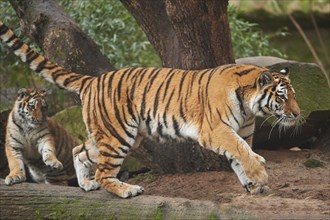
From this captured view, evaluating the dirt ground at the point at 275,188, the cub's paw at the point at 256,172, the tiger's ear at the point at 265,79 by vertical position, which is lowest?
the dirt ground at the point at 275,188

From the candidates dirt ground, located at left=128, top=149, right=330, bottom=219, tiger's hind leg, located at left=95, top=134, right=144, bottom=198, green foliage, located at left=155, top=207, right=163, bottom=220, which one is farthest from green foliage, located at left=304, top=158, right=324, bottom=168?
green foliage, located at left=155, top=207, right=163, bottom=220

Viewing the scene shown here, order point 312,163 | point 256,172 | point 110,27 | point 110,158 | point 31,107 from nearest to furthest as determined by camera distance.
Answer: point 256,172 → point 110,158 → point 31,107 → point 312,163 → point 110,27

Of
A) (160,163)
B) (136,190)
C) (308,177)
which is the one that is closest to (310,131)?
(308,177)

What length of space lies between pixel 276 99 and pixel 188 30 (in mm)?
1487

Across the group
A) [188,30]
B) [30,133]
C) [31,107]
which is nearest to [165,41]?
[188,30]

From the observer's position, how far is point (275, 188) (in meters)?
5.94

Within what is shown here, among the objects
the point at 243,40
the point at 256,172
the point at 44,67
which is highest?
the point at 44,67

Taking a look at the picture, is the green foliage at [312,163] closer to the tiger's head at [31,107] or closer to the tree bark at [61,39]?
the tree bark at [61,39]

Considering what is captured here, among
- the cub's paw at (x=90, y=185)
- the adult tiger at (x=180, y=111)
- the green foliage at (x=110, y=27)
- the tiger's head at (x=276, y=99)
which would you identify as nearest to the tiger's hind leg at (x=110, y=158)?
the adult tiger at (x=180, y=111)

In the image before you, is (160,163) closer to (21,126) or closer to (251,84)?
(21,126)

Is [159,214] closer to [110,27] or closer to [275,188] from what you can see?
[275,188]

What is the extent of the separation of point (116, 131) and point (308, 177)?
2.11 meters

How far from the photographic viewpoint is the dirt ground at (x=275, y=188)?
4.74 metres

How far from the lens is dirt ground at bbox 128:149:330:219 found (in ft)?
15.6
